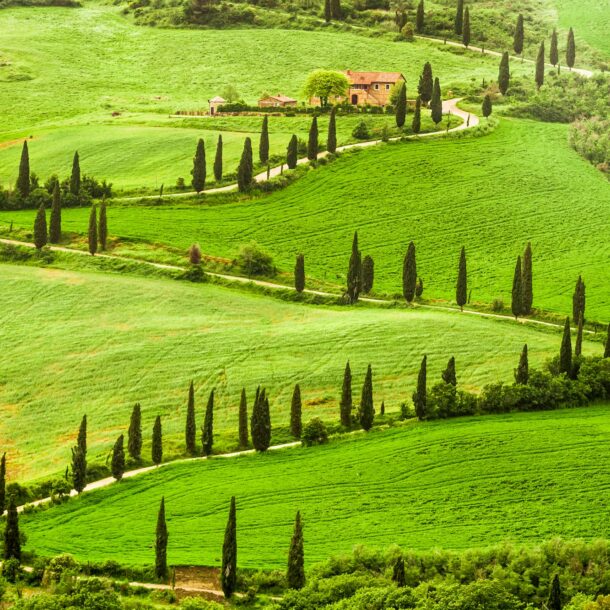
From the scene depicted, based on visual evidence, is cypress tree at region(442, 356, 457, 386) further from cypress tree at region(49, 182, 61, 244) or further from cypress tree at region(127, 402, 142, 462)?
cypress tree at region(49, 182, 61, 244)

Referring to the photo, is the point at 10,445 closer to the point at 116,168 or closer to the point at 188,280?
the point at 188,280

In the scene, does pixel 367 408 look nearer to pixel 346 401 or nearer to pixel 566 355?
pixel 346 401

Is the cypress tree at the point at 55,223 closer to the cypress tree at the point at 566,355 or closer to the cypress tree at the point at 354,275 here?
the cypress tree at the point at 354,275

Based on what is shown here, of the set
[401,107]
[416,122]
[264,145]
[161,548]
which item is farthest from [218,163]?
[161,548]

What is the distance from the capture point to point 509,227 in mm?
160000

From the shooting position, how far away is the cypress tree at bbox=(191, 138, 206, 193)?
16400cm

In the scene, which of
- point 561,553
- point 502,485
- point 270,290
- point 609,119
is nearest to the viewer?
point 561,553

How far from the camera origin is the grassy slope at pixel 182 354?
11594cm

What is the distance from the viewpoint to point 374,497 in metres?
101

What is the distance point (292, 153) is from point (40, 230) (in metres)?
31.2

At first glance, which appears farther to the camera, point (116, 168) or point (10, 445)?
point (116, 168)

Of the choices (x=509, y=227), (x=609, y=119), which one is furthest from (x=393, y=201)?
(x=609, y=119)

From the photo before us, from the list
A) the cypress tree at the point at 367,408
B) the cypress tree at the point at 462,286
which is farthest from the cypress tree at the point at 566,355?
the cypress tree at the point at 462,286

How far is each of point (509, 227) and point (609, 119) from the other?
135 ft
